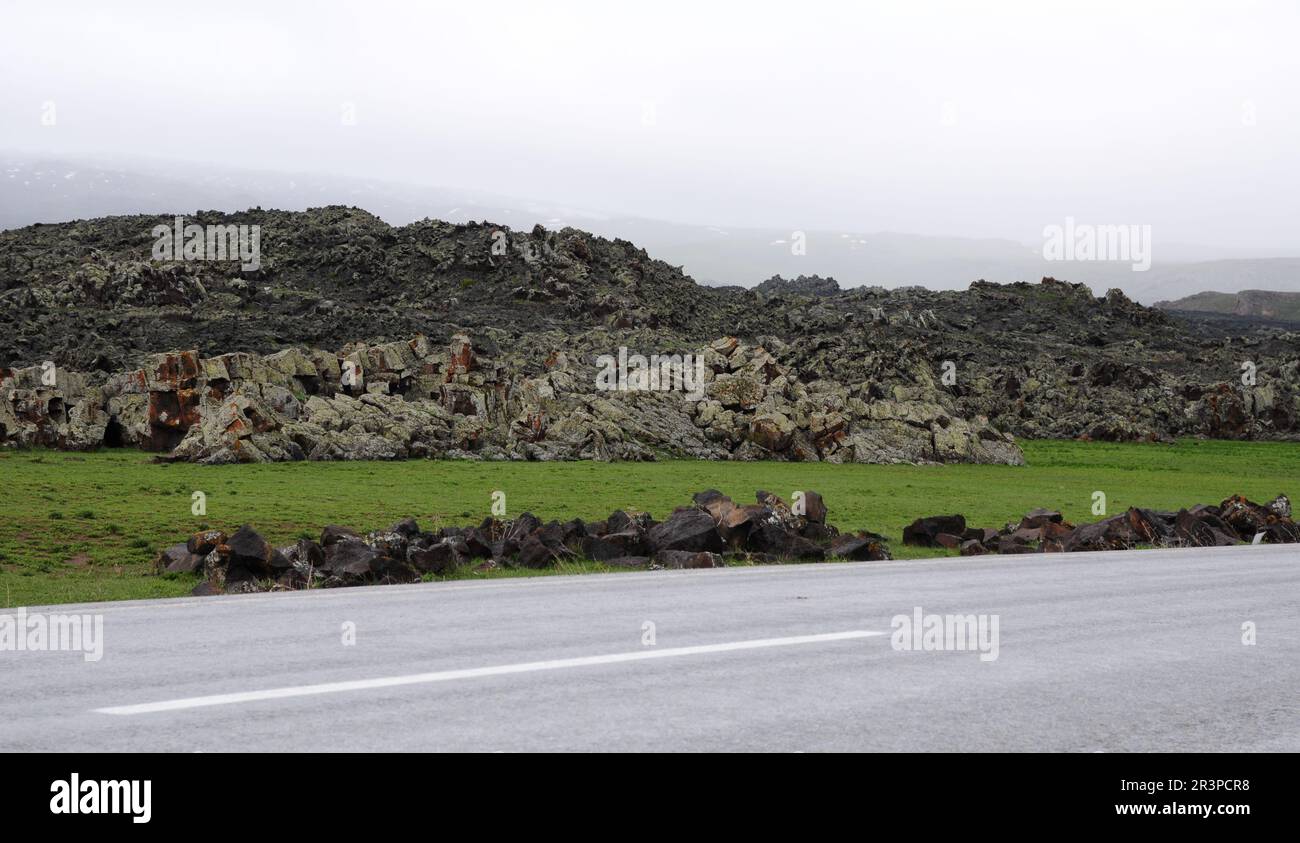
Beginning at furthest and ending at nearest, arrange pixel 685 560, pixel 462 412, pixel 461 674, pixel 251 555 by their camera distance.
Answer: pixel 462 412 → pixel 685 560 → pixel 251 555 → pixel 461 674

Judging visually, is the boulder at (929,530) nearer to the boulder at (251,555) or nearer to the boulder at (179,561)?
the boulder at (251,555)

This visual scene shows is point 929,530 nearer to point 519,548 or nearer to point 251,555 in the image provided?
point 519,548

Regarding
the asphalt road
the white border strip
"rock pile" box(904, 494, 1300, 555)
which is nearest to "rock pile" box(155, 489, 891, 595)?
"rock pile" box(904, 494, 1300, 555)

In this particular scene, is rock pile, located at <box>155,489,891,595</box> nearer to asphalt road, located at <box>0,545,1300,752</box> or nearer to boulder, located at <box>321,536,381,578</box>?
boulder, located at <box>321,536,381,578</box>

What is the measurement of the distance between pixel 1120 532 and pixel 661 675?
18503mm

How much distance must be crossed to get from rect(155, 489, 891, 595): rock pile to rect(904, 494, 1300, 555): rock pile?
2.28 meters

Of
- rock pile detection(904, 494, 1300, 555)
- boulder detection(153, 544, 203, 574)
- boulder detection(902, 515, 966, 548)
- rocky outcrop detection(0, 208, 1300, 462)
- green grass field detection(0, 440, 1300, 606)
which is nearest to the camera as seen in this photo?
boulder detection(153, 544, 203, 574)

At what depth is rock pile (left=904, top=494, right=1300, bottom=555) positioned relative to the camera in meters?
24.6

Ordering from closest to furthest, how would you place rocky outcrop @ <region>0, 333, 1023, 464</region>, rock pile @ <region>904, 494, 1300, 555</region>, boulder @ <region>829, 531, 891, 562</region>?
boulder @ <region>829, 531, 891, 562</region> → rock pile @ <region>904, 494, 1300, 555</region> → rocky outcrop @ <region>0, 333, 1023, 464</region>

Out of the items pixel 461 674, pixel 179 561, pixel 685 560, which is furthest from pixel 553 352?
pixel 461 674

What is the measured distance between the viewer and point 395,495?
117 feet

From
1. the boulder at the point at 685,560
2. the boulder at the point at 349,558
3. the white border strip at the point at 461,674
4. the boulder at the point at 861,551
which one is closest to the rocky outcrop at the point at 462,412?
the boulder at the point at 349,558

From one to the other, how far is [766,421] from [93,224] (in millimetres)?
69233
